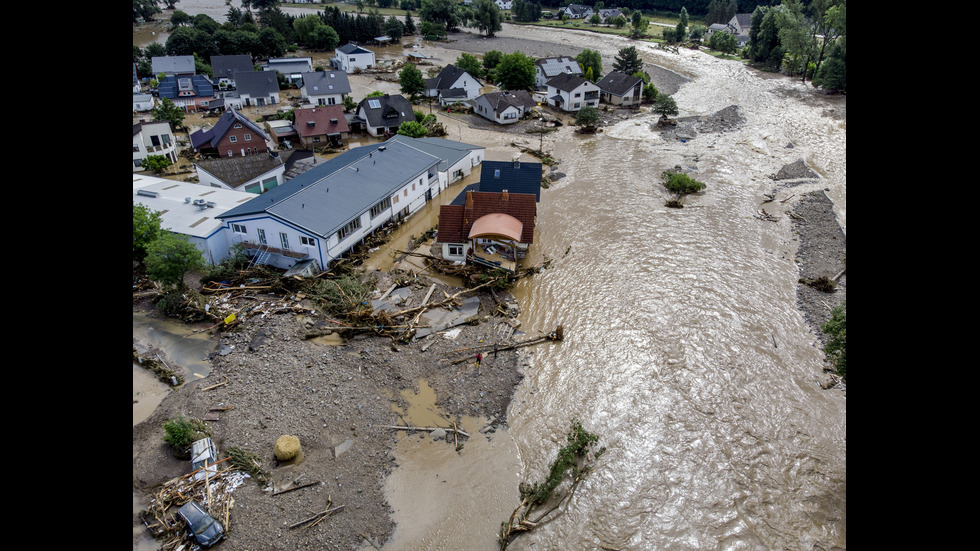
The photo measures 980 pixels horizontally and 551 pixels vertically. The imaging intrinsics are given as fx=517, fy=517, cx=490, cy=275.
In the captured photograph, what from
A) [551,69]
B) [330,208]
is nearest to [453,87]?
[551,69]

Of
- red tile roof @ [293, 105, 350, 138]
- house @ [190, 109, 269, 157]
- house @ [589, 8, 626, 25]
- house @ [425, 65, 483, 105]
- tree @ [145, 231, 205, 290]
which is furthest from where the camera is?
house @ [589, 8, 626, 25]

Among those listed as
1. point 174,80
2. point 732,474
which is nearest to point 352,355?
point 732,474

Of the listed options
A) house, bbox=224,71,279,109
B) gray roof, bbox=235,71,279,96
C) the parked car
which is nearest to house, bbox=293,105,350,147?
house, bbox=224,71,279,109

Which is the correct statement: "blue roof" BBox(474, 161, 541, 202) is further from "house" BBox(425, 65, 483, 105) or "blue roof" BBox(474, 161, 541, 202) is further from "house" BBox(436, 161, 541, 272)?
"house" BBox(425, 65, 483, 105)

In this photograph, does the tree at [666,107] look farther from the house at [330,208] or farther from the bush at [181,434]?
the bush at [181,434]

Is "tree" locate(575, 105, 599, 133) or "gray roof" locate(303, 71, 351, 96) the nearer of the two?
"tree" locate(575, 105, 599, 133)
